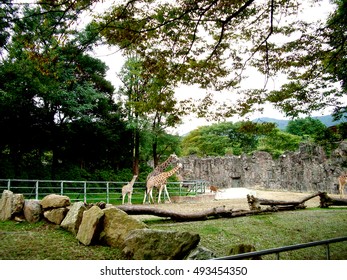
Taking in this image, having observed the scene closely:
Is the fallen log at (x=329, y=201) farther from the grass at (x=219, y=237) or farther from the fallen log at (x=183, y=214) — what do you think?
the fallen log at (x=183, y=214)

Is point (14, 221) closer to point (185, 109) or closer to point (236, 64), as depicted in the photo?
point (185, 109)

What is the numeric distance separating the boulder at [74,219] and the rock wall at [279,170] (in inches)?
513

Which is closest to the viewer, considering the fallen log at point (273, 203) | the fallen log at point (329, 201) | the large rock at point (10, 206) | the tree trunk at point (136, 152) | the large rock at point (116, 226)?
the large rock at point (116, 226)

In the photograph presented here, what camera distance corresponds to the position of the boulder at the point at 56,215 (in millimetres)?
5341

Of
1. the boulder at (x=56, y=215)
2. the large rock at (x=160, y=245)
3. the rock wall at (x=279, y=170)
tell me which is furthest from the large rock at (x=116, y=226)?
the rock wall at (x=279, y=170)

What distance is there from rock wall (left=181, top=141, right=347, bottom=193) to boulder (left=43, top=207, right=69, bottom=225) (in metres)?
13.1

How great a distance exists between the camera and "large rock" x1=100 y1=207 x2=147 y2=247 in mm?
4242

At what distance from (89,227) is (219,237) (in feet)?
7.96

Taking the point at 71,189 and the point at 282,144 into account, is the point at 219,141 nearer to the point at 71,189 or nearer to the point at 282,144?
the point at 282,144

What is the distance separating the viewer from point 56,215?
5.39 meters

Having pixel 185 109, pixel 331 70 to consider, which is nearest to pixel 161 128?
pixel 185 109

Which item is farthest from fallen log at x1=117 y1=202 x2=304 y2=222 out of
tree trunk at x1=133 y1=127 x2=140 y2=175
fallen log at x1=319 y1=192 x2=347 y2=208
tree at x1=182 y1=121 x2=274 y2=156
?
tree at x1=182 y1=121 x2=274 y2=156

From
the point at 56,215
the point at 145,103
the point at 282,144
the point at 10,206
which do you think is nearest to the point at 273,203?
the point at 145,103

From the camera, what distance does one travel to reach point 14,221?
18.2ft
